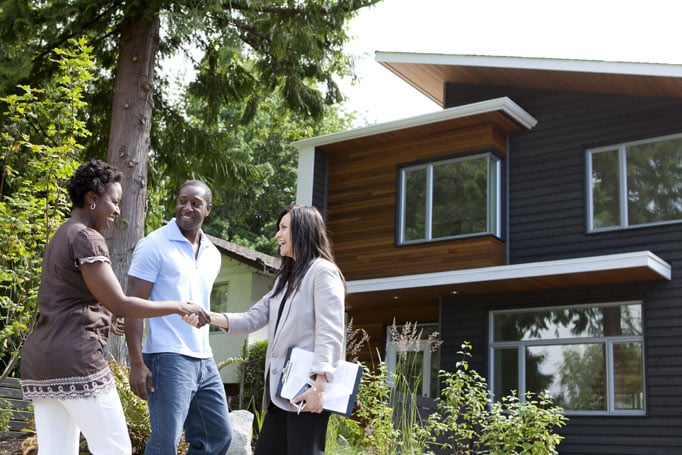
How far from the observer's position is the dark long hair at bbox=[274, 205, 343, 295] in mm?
3988

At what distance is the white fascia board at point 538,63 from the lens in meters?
11.8

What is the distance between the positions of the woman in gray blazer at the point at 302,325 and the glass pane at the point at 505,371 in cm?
892

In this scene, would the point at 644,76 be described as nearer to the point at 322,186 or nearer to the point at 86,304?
the point at 322,186

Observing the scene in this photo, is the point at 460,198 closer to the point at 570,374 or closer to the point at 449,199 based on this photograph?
the point at 449,199

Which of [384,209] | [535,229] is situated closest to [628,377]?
[535,229]

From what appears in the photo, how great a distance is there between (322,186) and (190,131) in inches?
114

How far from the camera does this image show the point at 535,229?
13039mm

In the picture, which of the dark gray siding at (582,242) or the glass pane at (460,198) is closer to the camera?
the dark gray siding at (582,242)

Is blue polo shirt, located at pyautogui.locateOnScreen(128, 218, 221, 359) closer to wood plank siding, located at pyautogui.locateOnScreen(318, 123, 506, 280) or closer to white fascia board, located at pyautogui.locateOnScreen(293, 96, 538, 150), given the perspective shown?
wood plank siding, located at pyautogui.locateOnScreen(318, 123, 506, 280)

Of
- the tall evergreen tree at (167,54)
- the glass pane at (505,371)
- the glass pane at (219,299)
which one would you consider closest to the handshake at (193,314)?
the tall evergreen tree at (167,54)

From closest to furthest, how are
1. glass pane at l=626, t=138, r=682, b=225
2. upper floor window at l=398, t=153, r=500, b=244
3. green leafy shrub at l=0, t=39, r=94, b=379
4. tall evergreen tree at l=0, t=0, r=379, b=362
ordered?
green leafy shrub at l=0, t=39, r=94, b=379, tall evergreen tree at l=0, t=0, r=379, b=362, glass pane at l=626, t=138, r=682, b=225, upper floor window at l=398, t=153, r=500, b=244

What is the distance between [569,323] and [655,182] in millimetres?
2303

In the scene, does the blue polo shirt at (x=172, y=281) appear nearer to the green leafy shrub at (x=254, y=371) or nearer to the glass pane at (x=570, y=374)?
the glass pane at (x=570, y=374)

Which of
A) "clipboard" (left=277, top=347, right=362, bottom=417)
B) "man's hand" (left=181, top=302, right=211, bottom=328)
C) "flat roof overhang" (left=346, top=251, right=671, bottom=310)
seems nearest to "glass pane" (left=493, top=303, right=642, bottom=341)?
"flat roof overhang" (left=346, top=251, right=671, bottom=310)
